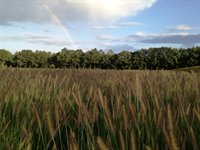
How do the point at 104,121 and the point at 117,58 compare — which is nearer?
the point at 104,121

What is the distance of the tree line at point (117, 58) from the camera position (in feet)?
217

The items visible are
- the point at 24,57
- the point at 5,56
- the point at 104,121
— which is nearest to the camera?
the point at 104,121

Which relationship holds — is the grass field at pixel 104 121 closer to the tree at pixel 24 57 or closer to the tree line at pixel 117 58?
the tree line at pixel 117 58

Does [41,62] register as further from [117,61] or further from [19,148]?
[19,148]

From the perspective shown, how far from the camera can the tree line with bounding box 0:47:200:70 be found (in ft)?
217

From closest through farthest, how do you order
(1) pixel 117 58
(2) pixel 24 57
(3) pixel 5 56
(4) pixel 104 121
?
(4) pixel 104 121 < (1) pixel 117 58 < (3) pixel 5 56 < (2) pixel 24 57

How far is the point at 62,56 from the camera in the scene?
7556cm

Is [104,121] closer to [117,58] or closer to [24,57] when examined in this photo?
[117,58]

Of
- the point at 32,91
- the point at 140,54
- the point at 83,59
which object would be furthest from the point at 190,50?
the point at 32,91

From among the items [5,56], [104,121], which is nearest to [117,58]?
[5,56]

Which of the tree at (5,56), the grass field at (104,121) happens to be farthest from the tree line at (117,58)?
the grass field at (104,121)

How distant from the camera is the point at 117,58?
69375mm

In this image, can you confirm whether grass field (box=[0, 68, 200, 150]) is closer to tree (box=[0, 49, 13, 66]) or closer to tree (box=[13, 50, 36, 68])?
tree (box=[0, 49, 13, 66])

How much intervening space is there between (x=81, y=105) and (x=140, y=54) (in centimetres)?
6964
